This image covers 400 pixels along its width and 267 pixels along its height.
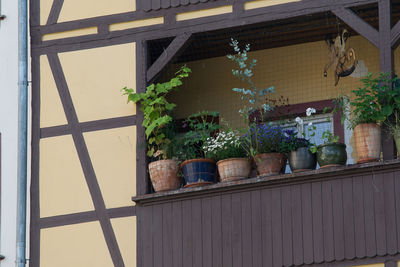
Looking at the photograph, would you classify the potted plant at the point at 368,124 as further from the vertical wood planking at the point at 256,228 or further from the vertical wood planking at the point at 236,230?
the vertical wood planking at the point at 236,230

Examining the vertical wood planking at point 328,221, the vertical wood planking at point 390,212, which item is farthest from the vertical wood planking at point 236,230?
the vertical wood planking at point 390,212

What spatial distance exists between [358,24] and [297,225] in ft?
7.20

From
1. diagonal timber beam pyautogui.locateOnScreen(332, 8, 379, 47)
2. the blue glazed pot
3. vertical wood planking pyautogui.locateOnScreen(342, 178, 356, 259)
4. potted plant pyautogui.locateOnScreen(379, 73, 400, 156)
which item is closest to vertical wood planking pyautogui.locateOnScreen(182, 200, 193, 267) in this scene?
the blue glazed pot

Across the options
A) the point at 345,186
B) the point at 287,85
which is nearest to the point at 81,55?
the point at 287,85

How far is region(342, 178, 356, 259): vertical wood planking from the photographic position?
42.3ft

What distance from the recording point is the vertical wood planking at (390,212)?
1272 centimetres

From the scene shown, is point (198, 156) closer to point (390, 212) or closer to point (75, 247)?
point (75, 247)

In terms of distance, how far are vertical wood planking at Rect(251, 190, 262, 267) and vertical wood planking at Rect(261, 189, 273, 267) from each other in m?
0.03

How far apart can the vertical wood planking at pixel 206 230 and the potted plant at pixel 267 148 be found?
0.65 metres

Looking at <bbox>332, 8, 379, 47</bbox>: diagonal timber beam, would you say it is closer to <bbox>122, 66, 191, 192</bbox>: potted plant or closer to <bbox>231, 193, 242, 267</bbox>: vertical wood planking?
<bbox>122, 66, 191, 192</bbox>: potted plant

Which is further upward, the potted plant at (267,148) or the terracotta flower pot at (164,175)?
the potted plant at (267,148)

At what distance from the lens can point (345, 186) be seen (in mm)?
13094

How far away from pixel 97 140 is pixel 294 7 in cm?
257

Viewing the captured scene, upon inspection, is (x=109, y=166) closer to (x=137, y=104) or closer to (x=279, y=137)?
(x=137, y=104)
